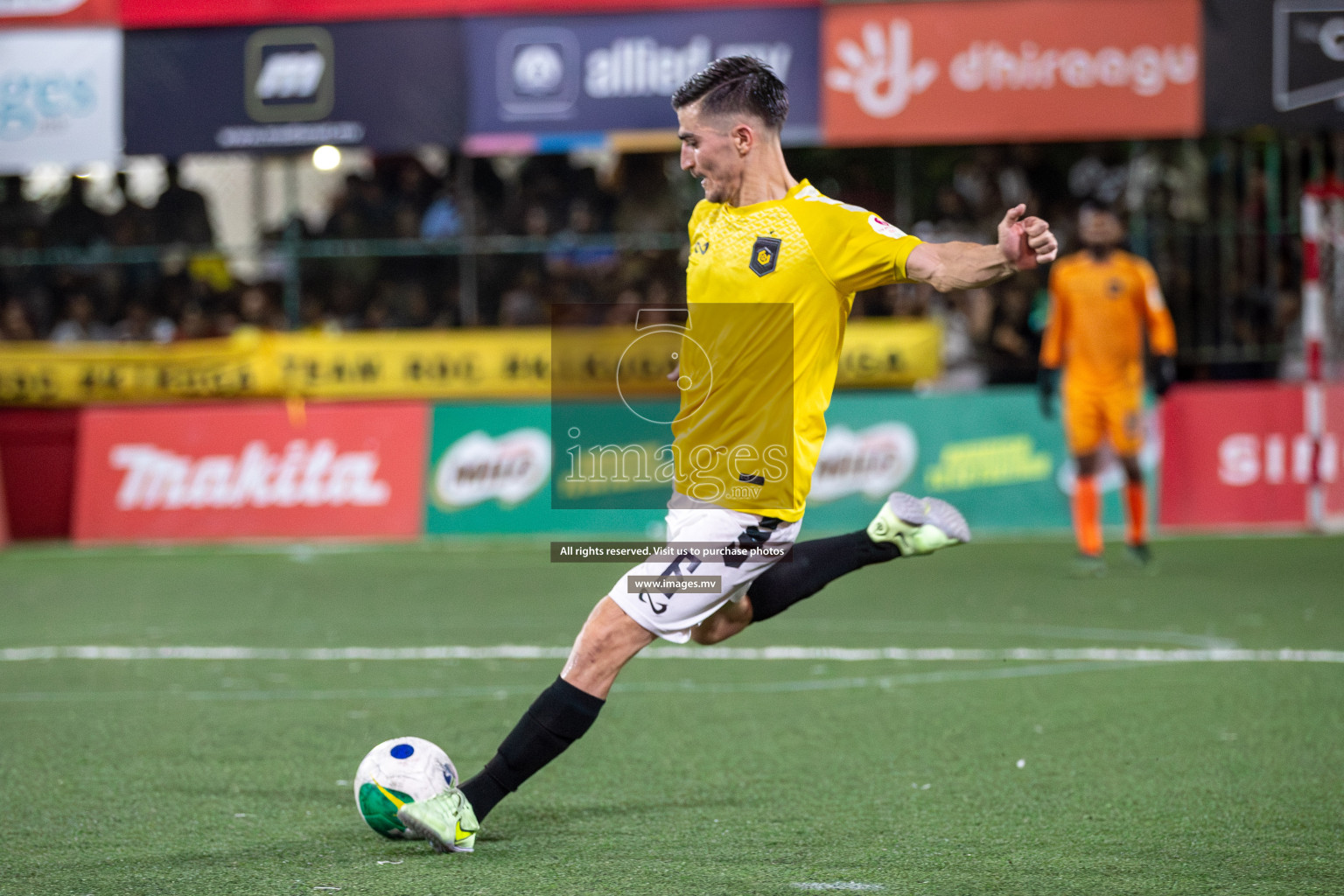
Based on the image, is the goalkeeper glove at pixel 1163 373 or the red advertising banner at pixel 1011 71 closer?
the goalkeeper glove at pixel 1163 373

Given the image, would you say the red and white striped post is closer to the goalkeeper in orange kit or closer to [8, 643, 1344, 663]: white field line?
the goalkeeper in orange kit

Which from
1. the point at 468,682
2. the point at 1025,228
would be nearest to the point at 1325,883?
the point at 1025,228

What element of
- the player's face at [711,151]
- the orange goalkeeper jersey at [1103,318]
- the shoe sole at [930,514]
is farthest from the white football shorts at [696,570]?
the orange goalkeeper jersey at [1103,318]

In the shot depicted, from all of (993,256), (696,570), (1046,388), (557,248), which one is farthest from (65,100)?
(993,256)

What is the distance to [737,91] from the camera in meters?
4.91

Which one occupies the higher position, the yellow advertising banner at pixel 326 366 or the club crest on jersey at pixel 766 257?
the club crest on jersey at pixel 766 257

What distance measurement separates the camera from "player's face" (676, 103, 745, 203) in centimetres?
494

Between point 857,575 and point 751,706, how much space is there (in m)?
4.64

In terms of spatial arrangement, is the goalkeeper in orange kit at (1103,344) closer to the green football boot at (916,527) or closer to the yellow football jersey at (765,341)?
the green football boot at (916,527)

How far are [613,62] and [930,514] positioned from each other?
9.59 metres

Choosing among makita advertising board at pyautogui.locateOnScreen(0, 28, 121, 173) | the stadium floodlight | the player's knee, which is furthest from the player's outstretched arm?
makita advertising board at pyautogui.locateOnScreen(0, 28, 121, 173)

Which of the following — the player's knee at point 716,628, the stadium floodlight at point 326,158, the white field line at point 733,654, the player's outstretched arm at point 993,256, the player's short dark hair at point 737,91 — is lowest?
the white field line at point 733,654

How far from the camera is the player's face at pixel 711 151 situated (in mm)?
4938

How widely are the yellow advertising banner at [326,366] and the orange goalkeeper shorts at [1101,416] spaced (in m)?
2.85
